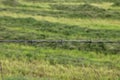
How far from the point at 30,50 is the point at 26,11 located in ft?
64.1

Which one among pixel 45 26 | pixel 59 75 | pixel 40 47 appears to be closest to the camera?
pixel 59 75

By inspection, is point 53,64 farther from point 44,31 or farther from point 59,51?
point 44,31

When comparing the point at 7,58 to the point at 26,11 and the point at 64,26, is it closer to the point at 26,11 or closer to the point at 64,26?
the point at 64,26

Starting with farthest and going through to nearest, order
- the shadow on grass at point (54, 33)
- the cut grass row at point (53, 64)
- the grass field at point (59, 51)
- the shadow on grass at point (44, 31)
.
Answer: the shadow on grass at point (44, 31) → the shadow on grass at point (54, 33) → the grass field at point (59, 51) → the cut grass row at point (53, 64)

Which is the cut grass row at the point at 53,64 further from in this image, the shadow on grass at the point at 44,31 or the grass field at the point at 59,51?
the shadow on grass at the point at 44,31

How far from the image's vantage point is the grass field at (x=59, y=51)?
1236 centimetres

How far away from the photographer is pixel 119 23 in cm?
3152

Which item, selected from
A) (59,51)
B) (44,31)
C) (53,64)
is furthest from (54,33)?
(53,64)

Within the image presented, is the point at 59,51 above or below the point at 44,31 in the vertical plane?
above

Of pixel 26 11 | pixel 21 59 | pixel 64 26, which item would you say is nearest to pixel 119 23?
pixel 64 26

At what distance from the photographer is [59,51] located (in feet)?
61.5

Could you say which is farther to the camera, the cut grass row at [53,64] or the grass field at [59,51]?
the grass field at [59,51]

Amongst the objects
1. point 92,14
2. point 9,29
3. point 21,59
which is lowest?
point 92,14

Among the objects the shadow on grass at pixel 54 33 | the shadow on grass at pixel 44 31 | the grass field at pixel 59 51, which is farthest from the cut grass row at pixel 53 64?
the shadow on grass at pixel 44 31
